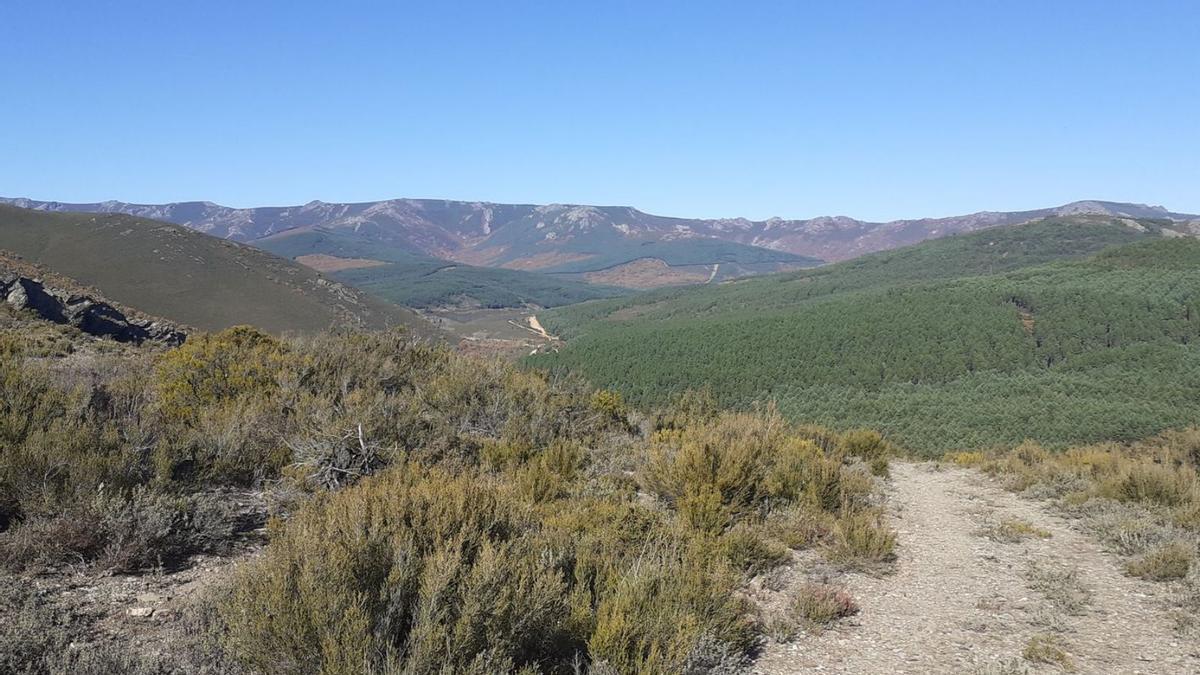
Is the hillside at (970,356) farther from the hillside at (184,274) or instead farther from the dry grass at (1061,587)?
the dry grass at (1061,587)

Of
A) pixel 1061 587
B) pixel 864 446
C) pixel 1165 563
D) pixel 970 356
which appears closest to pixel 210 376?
pixel 1061 587

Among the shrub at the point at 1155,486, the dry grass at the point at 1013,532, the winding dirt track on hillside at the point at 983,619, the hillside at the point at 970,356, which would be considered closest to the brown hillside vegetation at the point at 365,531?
the winding dirt track on hillside at the point at 983,619

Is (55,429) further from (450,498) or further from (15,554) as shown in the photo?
(450,498)

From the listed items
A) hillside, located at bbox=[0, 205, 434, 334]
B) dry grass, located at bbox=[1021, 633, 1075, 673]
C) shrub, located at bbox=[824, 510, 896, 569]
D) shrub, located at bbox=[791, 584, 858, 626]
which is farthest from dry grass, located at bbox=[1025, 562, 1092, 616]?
hillside, located at bbox=[0, 205, 434, 334]

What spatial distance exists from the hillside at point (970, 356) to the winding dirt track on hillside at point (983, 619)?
3058 centimetres

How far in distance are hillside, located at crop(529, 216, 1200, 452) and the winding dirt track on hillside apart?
1204 inches

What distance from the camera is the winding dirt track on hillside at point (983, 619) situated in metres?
4.57

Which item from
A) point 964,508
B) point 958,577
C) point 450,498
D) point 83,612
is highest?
point 450,498

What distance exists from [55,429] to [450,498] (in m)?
4.09

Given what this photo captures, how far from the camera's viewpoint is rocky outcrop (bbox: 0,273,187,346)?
21297 mm

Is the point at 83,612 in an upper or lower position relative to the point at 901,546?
upper

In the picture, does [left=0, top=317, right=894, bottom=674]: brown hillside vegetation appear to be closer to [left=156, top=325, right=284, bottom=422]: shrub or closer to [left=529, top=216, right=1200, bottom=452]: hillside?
[left=156, top=325, right=284, bottom=422]: shrub

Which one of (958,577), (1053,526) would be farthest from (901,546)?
(1053,526)

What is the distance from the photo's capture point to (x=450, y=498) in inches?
170
